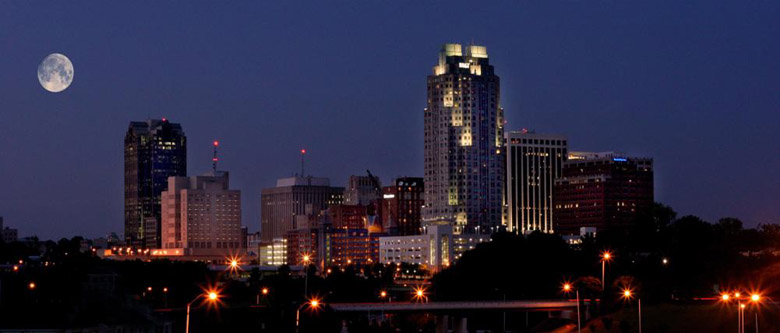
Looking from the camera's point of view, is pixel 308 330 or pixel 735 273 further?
pixel 735 273

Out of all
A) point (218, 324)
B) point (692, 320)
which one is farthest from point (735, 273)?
point (218, 324)

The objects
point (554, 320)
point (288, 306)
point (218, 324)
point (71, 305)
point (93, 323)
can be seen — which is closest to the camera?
point (93, 323)

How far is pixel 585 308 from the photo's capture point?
190750mm

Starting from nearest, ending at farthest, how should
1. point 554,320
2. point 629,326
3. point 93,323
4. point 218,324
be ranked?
point 93,323 < point 218,324 < point 629,326 < point 554,320

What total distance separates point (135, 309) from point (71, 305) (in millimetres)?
5775

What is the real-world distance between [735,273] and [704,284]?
14.7 ft

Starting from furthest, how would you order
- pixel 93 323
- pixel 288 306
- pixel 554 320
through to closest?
pixel 554 320 → pixel 288 306 → pixel 93 323

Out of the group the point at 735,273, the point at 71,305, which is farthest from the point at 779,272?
the point at 71,305

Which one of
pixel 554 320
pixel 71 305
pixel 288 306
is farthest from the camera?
pixel 554 320

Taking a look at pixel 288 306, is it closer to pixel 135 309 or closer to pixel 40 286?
pixel 40 286

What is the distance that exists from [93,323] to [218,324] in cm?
4559

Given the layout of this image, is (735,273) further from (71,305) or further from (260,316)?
(71,305)

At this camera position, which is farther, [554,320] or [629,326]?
[554,320]

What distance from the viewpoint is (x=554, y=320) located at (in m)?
189
